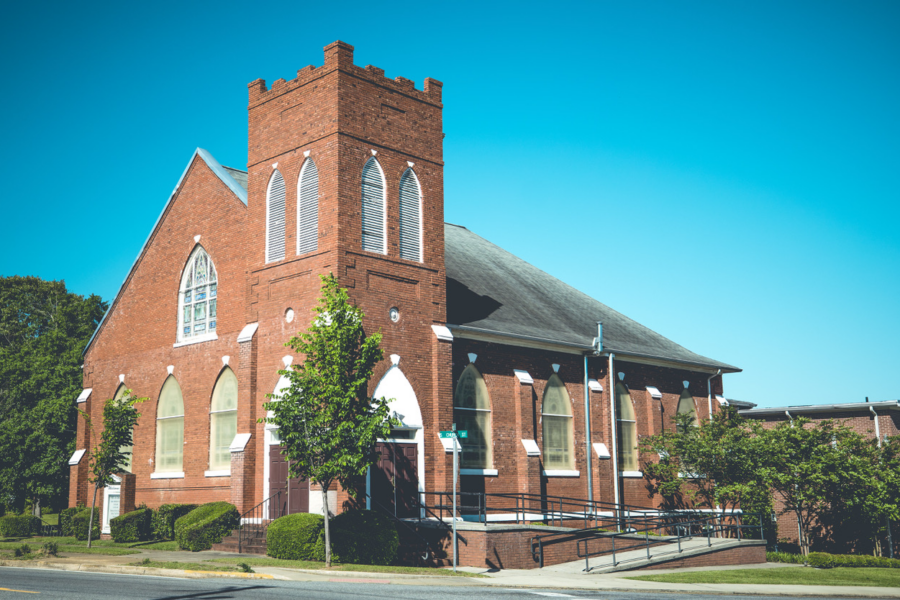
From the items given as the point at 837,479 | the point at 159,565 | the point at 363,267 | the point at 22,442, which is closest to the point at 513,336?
the point at 363,267

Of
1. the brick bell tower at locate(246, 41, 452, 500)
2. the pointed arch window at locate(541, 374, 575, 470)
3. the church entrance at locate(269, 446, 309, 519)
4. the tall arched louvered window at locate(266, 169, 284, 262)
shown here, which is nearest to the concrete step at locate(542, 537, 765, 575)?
the brick bell tower at locate(246, 41, 452, 500)

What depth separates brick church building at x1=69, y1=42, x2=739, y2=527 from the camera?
23.4 meters

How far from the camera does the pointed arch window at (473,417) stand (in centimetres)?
2586

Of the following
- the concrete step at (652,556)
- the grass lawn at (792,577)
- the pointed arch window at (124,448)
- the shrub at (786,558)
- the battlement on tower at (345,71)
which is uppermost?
the battlement on tower at (345,71)

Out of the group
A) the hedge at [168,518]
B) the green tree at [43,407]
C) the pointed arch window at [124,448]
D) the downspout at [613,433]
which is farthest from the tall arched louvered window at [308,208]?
the green tree at [43,407]

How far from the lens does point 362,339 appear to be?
21547 millimetres

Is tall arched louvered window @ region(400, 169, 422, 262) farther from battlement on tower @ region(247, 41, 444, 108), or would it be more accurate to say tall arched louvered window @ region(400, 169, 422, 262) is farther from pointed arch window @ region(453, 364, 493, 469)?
pointed arch window @ region(453, 364, 493, 469)

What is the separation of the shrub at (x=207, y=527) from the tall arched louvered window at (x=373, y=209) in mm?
8249

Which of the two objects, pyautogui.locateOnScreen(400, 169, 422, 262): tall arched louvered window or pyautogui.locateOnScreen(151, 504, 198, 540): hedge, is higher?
pyautogui.locateOnScreen(400, 169, 422, 262): tall arched louvered window

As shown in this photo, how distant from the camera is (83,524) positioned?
28.7 meters

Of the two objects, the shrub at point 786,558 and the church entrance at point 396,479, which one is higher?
the church entrance at point 396,479

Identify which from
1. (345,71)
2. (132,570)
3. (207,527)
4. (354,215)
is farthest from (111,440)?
(345,71)

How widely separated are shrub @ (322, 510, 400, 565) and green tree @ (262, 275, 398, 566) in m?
0.53

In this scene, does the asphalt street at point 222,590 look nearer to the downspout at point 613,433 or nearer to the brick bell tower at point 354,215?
→ the brick bell tower at point 354,215
